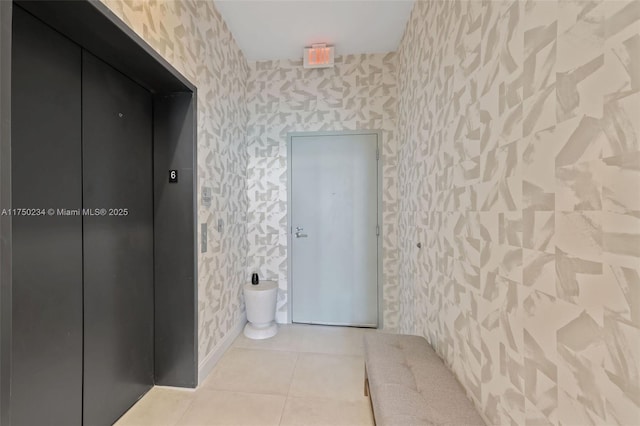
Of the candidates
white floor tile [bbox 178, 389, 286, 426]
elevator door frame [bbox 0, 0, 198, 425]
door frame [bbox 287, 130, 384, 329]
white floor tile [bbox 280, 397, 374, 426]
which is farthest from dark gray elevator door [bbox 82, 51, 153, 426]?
door frame [bbox 287, 130, 384, 329]

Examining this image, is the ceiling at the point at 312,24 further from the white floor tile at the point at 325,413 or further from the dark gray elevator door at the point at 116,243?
the white floor tile at the point at 325,413

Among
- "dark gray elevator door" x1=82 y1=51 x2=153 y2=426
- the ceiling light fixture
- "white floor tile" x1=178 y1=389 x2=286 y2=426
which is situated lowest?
"white floor tile" x1=178 y1=389 x2=286 y2=426

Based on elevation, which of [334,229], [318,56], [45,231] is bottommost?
[334,229]

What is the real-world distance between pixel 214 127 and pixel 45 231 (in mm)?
1293

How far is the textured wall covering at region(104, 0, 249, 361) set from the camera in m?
1.50

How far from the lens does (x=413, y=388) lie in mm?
1113

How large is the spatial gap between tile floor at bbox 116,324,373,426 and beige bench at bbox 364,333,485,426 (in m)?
0.50

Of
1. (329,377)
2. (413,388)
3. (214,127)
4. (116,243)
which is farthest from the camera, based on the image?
(214,127)

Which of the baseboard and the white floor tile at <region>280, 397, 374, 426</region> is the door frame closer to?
the baseboard

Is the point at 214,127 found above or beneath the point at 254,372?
above

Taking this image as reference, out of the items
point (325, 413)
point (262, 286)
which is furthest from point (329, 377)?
point (262, 286)

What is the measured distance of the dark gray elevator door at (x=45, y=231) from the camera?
3.36 ft

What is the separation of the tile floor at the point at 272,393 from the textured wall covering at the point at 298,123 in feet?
2.22

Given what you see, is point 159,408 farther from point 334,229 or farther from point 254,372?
point 334,229
